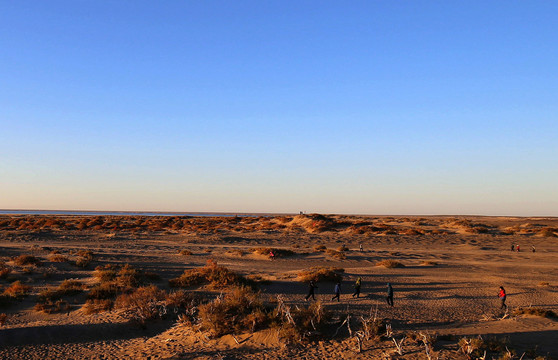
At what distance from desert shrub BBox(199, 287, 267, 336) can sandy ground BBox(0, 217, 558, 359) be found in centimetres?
33

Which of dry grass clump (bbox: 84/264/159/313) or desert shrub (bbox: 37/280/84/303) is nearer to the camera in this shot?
dry grass clump (bbox: 84/264/159/313)

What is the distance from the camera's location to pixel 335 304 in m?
17.3

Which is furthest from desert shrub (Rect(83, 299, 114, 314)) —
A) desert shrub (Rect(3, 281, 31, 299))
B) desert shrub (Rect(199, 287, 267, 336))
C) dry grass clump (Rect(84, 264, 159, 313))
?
desert shrub (Rect(199, 287, 267, 336))

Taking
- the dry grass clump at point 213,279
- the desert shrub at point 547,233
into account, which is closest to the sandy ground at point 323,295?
the dry grass clump at point 213,279

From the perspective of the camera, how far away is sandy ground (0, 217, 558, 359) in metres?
11.4

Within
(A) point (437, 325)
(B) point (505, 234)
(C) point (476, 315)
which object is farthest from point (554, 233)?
(A) point (437, 325)

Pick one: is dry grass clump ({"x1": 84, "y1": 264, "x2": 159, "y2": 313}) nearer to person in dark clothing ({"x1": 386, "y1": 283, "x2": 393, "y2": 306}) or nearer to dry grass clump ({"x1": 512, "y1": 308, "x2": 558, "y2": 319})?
person in dark clothing ({"x1": 386, "y1": 283, "x2": 393, "y2": 306})

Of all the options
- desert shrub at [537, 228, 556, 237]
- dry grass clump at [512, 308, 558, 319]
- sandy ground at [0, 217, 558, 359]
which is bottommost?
sandy ground at [0, 217, 558, 359]

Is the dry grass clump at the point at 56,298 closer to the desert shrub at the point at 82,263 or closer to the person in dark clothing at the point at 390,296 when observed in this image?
the desert shrub at the point at 82,263

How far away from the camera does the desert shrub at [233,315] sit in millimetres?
Answer: 11992

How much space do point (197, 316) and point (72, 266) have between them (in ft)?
58.5

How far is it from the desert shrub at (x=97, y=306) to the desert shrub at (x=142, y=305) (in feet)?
1.50

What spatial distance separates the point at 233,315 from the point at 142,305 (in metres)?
4.35

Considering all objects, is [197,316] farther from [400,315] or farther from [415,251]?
[415,251]
